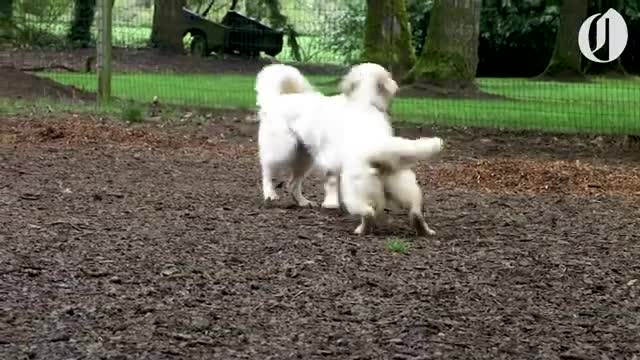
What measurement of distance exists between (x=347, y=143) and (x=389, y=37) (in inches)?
577

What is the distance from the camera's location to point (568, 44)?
84.6ft

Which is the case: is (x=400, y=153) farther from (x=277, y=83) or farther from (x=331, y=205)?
(x=277, y=83)

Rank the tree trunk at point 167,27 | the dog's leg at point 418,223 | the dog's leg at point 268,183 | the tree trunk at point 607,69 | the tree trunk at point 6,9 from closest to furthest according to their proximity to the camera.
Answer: the dog's leg at point 418,223, the dog's leg at point 268,183, the tree trunk at point 6,9, the tree trunk at point 167,27, the tree trunk at point 607,69

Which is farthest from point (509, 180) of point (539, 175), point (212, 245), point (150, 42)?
point (150, 42)

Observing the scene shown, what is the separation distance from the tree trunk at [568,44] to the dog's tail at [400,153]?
19411 mm

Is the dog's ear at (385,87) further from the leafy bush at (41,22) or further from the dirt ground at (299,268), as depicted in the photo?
the leafy bush at (41,22)

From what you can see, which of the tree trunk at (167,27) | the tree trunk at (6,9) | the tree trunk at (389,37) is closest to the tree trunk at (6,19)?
the tree trunk at (6,9)

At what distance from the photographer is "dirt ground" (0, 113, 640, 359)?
4.26 metres

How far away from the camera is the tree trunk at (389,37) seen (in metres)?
20.4

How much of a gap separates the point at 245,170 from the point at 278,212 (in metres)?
2.40

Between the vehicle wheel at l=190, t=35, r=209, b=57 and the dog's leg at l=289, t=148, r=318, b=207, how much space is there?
19.4 metres

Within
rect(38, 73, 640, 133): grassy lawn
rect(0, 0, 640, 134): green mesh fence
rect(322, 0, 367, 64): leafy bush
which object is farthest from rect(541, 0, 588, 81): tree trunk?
rect(38, 73, 640, 133): grassy lawn

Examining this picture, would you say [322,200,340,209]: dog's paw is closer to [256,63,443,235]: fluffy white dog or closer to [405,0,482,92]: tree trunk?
[256,63,443,235]: fluffy white dog

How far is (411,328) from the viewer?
446 cm
